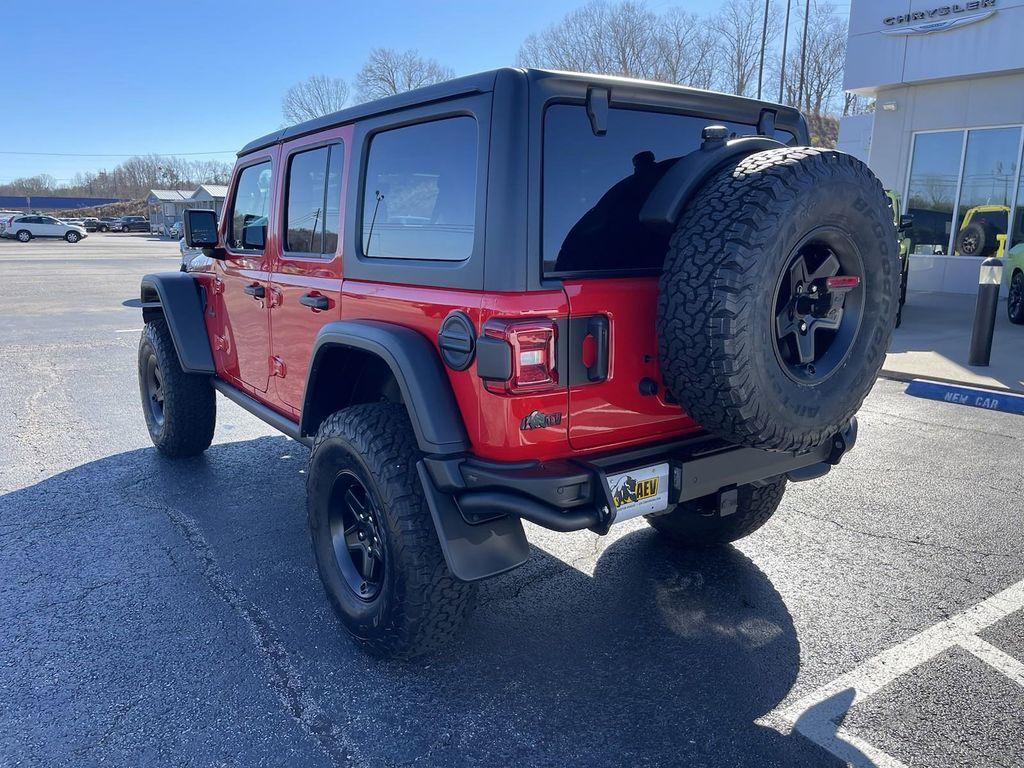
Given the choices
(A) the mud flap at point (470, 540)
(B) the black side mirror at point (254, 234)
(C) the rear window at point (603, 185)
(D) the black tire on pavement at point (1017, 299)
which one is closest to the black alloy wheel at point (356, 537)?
(A) the mud flap at point (470, 540)

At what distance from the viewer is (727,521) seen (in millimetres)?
3707

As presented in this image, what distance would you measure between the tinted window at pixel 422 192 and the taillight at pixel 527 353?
0.36 m

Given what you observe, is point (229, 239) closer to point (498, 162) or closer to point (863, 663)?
point (498, 162)

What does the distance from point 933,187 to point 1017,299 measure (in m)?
5.67

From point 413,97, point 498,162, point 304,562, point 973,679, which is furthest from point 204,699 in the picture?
point 973,679

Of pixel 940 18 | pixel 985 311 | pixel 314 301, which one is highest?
pixel 940 18

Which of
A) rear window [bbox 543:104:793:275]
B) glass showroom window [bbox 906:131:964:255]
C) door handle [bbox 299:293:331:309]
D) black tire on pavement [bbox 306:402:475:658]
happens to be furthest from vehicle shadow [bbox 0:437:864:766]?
glass showroom window [bbox 906:131:964:255]

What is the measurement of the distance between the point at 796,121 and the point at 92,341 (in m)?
9.33

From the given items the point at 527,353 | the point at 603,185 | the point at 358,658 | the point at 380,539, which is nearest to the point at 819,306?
the point at 603,185

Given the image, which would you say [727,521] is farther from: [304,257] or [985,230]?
[985,230]

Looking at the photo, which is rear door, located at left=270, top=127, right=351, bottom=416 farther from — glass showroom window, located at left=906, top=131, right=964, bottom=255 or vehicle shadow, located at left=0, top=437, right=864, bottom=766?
glass showroom window, located at left=906, top=131, right=964, bottom=255

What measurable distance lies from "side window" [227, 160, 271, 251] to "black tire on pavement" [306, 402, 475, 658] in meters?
1.56

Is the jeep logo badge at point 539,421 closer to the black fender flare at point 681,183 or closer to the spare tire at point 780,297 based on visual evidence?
the spare tire at point 780,297

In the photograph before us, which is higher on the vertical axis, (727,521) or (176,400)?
(176,400)
